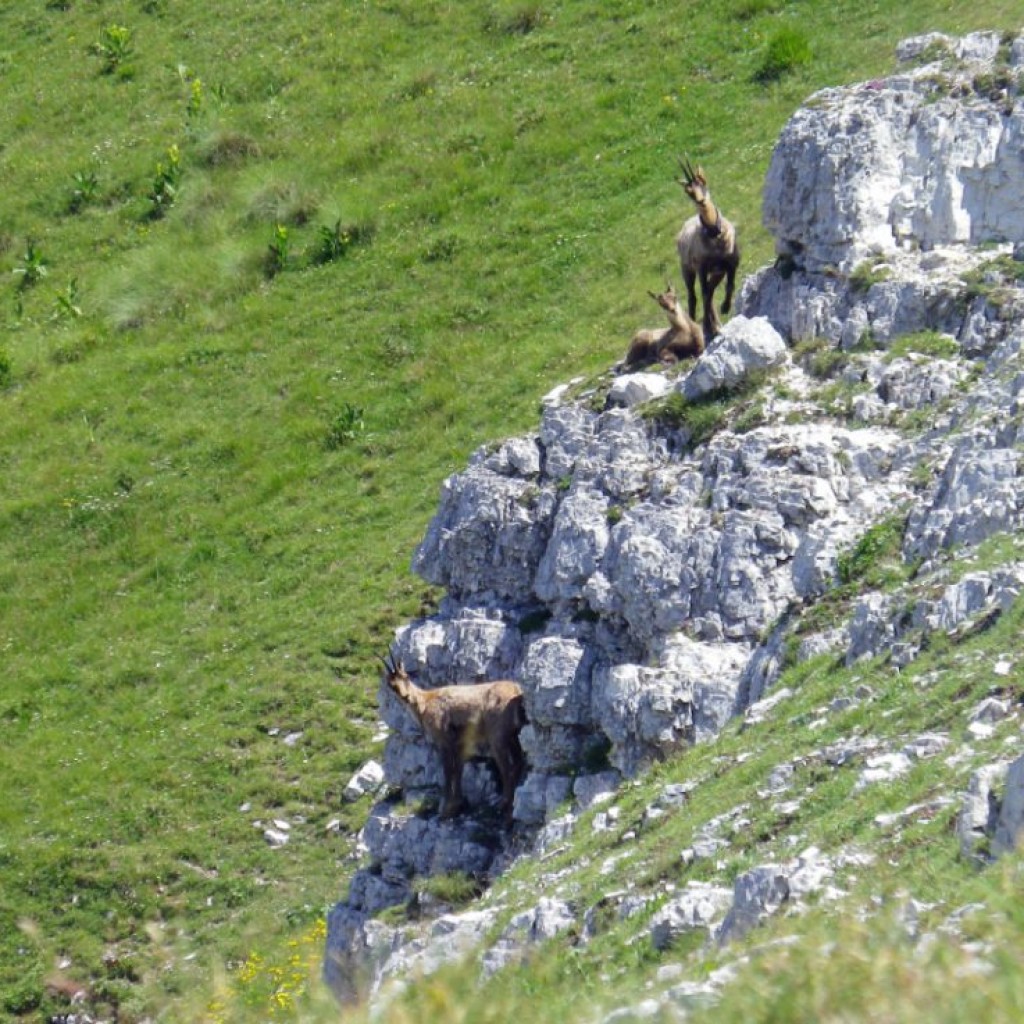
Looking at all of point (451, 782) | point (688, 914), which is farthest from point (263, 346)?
point (688, 914)

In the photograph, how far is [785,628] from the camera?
1745 cm

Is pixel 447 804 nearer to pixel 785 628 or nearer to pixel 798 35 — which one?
pixel 785 628

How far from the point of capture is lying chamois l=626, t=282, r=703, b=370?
2397 cm

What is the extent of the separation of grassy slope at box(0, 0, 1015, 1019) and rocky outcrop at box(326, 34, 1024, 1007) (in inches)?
202

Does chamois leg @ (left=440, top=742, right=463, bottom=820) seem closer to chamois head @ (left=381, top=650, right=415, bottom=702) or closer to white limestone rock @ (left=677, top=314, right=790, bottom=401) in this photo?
chamois head @ (left=381, top=650, right=415, bottom=702)

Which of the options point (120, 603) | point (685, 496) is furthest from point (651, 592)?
point (120, 603)

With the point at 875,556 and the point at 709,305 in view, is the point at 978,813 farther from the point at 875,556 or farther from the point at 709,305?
the point at 709,305

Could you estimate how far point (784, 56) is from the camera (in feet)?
131

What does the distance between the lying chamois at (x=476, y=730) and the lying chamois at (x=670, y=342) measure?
5.85 meters

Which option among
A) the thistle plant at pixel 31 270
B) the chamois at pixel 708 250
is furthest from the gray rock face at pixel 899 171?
the thistle plant at pixel 31 270

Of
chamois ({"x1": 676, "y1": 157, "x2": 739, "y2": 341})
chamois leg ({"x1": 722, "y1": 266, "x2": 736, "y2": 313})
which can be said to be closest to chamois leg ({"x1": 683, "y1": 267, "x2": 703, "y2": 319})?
chamois ({"x1": 676, "y1": 157, "x2": 739, "y2": 341})

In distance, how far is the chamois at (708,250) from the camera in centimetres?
2453

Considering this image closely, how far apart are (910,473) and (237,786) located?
1266cm

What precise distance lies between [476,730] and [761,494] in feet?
14.1
